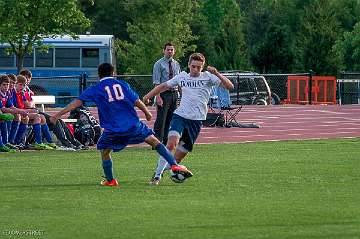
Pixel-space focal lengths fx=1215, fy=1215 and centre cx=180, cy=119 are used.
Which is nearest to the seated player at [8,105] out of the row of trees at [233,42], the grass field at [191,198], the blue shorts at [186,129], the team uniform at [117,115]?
the grass field at [191,198]

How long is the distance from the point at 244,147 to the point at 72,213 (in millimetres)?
12545

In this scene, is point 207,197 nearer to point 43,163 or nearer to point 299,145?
point 43,163

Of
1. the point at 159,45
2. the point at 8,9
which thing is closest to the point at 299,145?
the point at 8,9

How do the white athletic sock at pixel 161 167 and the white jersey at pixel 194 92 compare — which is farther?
the white jersey at pixel 194 92

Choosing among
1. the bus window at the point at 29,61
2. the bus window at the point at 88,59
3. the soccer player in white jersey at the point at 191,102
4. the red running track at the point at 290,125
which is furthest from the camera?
the bus window at the point at 88,59

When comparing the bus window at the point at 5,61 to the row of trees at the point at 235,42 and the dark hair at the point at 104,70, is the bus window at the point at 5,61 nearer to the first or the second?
the row of trees at the point at 235,42

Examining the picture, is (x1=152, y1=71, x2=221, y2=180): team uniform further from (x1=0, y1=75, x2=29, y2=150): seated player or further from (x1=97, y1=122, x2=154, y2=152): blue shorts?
(x1=0, y1=75, x2=29, y2=150): seated player

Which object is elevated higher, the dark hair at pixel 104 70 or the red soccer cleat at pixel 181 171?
the dark hair at pixel 104 70

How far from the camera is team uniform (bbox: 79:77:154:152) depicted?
16.0 m

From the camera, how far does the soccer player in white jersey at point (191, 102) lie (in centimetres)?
1675

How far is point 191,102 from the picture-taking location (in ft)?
55.4

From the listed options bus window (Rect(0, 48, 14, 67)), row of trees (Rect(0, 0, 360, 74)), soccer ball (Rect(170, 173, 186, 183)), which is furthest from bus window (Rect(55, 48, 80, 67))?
soccer ball (Rect(170, 173, 186, 183))

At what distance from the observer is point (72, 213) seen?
41.7 ft

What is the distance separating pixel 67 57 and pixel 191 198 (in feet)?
137
